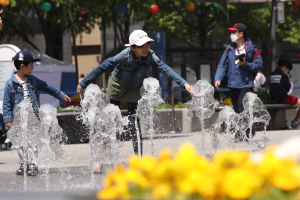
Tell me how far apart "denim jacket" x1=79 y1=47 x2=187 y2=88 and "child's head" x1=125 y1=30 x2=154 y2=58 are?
11 centimetres

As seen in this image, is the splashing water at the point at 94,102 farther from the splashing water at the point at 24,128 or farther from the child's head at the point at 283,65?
the child's head at the point at 283,65

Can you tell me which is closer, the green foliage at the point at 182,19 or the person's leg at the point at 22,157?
the person's leg at the point at 22,157

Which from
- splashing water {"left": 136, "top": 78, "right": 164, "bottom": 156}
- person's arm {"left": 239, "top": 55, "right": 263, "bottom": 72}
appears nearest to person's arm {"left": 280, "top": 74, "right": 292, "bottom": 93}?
person's arm {"left": 239, "top": 55, "right": 263, "bottom": 72}

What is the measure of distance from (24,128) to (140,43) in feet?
5.49

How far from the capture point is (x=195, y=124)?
1013 centimetres

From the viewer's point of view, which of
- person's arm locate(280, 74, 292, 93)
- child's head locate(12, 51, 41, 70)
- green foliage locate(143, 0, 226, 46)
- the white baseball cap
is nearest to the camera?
the white baseball cap

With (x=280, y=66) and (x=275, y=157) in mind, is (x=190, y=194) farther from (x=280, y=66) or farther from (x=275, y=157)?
(x=280, y=66)

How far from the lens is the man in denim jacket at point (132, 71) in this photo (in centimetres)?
532

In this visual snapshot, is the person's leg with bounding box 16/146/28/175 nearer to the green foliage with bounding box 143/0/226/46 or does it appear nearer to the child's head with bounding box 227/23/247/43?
the child's head with bounding box 227/23/247/43

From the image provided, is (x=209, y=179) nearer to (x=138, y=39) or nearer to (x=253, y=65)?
(x=138, y=39)

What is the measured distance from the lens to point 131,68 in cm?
548

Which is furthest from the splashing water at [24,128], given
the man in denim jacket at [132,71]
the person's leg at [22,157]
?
the man in denim jacket at [132,71]

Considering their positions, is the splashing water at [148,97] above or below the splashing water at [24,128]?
above

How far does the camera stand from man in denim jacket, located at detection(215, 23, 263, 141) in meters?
7.15
